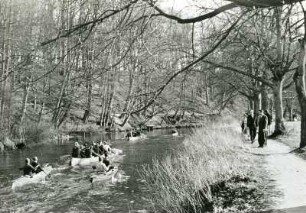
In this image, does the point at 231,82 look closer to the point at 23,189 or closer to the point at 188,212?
the point at 23,189

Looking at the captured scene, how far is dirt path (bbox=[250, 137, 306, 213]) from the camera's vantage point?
27.2ft

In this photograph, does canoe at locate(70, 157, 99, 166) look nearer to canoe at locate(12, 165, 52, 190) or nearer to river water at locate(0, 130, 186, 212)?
river water at locate(0, 130, 186, 212)

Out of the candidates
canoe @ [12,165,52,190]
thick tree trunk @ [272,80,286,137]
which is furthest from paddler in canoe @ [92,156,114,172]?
thick tree trunk @ [272,80,286,137]

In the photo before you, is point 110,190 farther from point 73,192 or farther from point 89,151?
point 89,151

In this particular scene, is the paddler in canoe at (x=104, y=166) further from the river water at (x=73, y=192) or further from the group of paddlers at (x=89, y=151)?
the group of paddlers at (x=89, y=151)

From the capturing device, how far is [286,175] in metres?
11.1

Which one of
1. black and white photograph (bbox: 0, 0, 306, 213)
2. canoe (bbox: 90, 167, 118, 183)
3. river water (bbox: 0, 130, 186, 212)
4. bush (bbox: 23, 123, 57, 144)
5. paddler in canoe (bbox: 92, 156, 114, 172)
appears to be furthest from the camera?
bush (bbox: 23, 123, 57, 144)

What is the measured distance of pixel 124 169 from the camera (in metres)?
19.2

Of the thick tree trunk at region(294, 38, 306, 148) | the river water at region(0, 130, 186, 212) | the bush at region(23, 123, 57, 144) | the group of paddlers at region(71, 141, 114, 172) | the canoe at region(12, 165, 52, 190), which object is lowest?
the river water at region(0, 130, 186, 212)

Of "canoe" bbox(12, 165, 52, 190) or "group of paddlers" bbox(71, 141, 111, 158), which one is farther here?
"group of paddlers" bbox(71, 141, 111, 158)

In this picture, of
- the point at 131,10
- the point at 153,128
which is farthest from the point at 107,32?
the point at 153,128

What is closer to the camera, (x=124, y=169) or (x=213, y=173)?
(x=213, y=173)

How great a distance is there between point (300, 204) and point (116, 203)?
20.8ft

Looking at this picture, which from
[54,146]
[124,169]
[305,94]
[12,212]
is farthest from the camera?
[54,146]
